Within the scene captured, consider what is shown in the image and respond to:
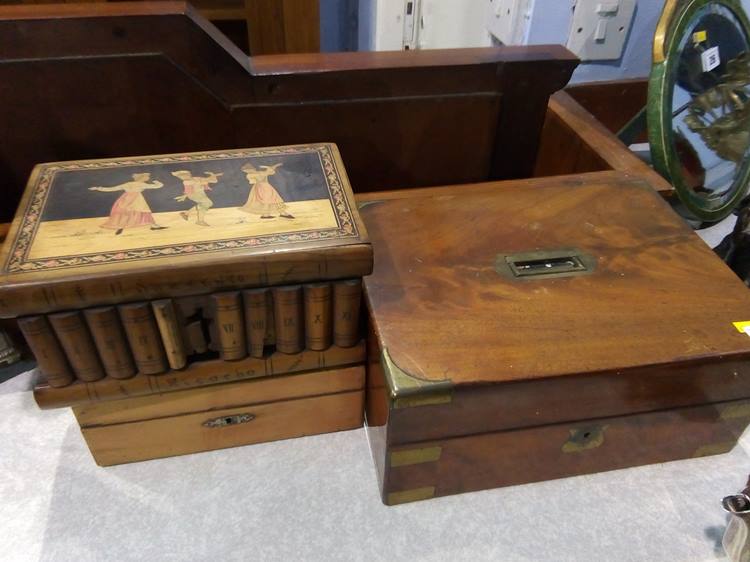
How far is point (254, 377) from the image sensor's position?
81cm

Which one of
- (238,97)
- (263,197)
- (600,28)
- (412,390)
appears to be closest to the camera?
(412,390)

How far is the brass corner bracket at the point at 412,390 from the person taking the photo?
0.68 metres

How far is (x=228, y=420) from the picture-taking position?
2.85 feet

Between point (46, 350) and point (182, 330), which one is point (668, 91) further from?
point (46, 350)

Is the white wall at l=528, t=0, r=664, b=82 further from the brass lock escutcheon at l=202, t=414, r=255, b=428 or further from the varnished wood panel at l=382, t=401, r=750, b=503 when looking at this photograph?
the brass lock escutcheon at l=202, t=414, r=255, b=428

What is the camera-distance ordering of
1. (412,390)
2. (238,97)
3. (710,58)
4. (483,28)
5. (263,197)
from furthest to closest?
1. (483,28)
2. (710,58)
3. (238,97)
4. (263,197)
5. (412,390)

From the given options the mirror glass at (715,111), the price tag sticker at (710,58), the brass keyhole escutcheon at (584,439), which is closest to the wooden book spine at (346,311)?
the brass keyhole escutcheon at (584,439)

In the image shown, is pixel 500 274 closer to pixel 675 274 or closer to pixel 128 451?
pixel 675 274

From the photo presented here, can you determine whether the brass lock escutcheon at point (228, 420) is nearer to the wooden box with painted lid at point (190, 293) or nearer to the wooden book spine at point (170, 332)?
the wooden box with painted lid at point (190, 293)

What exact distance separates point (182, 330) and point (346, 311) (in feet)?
0.69

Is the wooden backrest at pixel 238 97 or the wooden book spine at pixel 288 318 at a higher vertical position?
the wooden backrest at pixel 238 97

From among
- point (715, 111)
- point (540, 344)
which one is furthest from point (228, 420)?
point (715, 111)

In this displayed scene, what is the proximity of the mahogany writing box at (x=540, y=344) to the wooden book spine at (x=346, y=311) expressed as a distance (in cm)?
3

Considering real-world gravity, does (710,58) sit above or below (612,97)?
above
